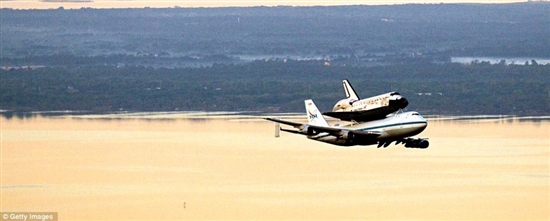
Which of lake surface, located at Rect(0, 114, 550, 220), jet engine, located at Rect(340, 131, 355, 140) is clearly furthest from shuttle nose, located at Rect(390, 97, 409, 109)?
lake surface, located at Rect(0, 114, 550, 220)

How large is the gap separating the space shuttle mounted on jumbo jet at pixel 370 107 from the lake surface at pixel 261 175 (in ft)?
17.4

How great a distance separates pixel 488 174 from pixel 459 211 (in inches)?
681

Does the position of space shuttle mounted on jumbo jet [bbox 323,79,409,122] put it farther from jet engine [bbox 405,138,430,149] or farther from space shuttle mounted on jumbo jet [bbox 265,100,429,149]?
jet engine [bbox 405,138,430,149]

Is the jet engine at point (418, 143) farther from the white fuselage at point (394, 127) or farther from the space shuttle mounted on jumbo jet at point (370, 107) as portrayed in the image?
the space shuttle mounted on jumbo jet at point (370, 107)

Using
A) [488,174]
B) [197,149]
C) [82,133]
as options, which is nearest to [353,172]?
[488,174]

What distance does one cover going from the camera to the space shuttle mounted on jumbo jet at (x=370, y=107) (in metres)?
101

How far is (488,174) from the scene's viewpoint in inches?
4924

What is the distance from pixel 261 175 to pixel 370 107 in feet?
75.4

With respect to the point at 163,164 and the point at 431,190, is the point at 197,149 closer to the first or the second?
the point at 163,164

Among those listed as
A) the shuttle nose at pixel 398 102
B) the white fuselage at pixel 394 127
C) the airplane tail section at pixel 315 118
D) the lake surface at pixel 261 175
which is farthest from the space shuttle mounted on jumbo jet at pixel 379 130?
the airplane tail section at pixel 315 118

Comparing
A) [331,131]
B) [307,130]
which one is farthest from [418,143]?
[307,130]

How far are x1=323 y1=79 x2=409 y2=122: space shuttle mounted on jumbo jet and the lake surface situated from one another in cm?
530

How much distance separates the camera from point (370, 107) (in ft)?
336

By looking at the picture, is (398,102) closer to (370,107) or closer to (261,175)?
(370,107)
